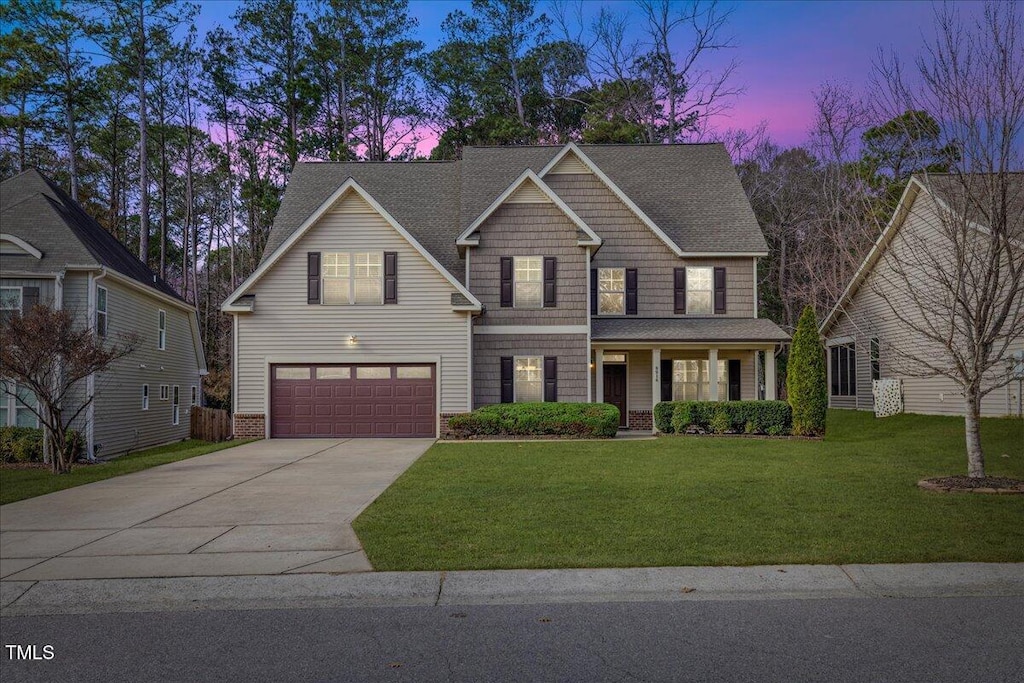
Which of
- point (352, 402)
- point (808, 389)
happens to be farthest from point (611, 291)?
point (352, 402)

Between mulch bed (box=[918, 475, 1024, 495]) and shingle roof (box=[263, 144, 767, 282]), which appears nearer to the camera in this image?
mulch bed (box=[918, 475, 1024, 495])

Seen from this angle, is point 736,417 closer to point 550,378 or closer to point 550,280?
point 550,378

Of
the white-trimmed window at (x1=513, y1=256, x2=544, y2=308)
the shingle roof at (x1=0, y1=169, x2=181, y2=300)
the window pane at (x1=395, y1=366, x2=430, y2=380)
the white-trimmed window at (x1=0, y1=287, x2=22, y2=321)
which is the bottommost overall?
the window pane at (x1=395, y1=366, x2=430, y2=380)

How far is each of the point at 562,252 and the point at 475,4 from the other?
965 inches

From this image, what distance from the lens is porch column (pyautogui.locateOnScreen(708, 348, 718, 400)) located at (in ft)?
72.0

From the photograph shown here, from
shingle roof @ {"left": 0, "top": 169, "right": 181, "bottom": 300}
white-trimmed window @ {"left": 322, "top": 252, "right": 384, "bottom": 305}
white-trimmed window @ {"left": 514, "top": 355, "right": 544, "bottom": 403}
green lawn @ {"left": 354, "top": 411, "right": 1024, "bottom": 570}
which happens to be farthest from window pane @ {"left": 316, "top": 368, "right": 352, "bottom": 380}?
green lawn @ {"left": 354, "top": 411, "right": 1024, "bottom": 570}

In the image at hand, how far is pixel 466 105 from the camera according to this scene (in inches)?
1622

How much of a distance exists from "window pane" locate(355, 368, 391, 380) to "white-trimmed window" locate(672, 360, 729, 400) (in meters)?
8.91

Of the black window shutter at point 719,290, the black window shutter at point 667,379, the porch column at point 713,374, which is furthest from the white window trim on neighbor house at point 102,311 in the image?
the black window shutter at point 719,290

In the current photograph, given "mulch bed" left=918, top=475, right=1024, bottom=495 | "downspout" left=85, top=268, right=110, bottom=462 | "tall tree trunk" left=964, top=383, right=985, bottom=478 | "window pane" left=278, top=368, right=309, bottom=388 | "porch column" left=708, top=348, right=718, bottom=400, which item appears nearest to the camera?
"mulch bed" left=918, top=475, right=1024, bottom=495

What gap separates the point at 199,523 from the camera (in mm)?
9211

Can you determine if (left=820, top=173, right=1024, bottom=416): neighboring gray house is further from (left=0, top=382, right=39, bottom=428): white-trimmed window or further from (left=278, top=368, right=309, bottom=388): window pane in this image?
(left=0, top=382, right=39, bottom=428): white-trimmed window

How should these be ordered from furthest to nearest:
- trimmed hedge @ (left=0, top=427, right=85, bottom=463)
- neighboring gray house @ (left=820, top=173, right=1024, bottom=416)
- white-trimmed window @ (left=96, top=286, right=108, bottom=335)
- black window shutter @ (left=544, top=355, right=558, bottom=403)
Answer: black window shutter @ (left=544, top=355, right=558, bottom=403) < white-trimmed window @ (left=96, top=286, right=108, bottom=335) < neighboring gray house @ (left=820, top=173, right=1024, bottom=416) < trimmed hedge @ (left=0, top=427, right=85, bottom=463)

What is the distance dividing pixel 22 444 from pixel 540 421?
1285 centimetres
